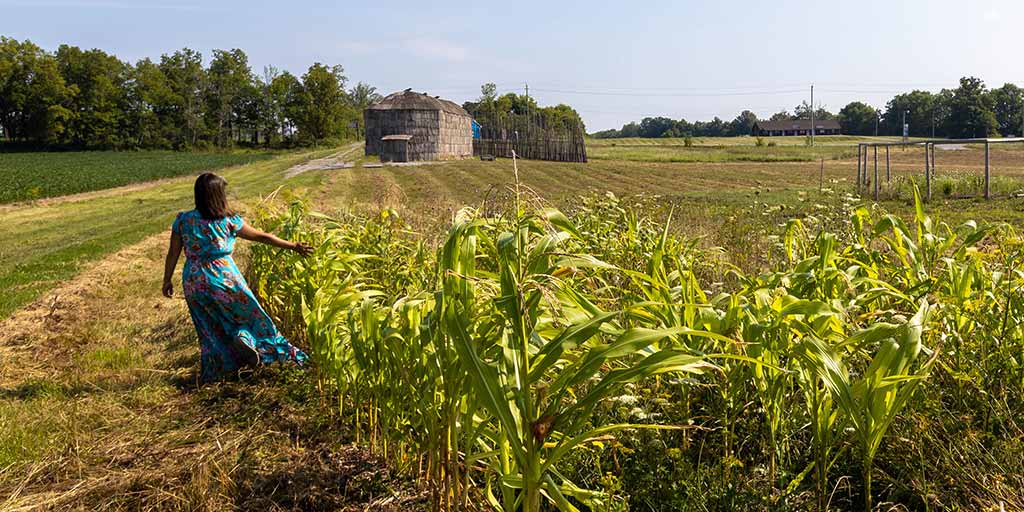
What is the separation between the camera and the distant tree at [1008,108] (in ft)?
285

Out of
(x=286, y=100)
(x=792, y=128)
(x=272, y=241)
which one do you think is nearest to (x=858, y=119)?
(x=792, y=128)

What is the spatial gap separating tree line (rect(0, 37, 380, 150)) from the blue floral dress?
69522mm

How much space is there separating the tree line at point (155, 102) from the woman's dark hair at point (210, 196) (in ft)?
228

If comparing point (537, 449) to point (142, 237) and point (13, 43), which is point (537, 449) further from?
point (13, 43)

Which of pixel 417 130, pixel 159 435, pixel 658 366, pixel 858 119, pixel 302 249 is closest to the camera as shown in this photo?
pixel 658 366

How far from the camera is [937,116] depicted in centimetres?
9381

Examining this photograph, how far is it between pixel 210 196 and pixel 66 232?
12639mm

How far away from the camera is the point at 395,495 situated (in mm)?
3047

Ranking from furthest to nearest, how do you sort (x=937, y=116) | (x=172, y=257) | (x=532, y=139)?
Answer: (x=937, y=116) → (x=532, y=139) → (x=172, y=257)

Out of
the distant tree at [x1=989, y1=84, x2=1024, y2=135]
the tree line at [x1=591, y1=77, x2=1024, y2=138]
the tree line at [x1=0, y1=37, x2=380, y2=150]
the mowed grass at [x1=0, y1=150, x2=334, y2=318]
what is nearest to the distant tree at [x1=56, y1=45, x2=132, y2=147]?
the tree line at [x1=0, y1=37, x2=380, y2=150]

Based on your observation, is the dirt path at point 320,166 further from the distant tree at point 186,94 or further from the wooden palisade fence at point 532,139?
the distant tree at point 186,94

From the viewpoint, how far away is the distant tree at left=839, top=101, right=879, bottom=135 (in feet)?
344

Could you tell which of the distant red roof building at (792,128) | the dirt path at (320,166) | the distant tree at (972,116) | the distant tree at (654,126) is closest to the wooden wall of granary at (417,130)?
the dirt path at (320,166)

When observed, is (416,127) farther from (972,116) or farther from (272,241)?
(972,116)
